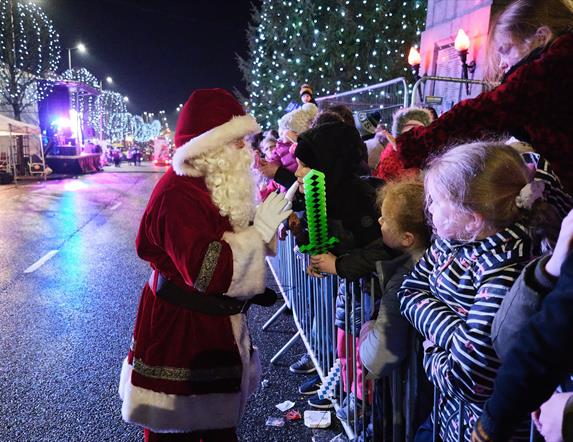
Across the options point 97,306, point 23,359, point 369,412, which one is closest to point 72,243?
point 97,306

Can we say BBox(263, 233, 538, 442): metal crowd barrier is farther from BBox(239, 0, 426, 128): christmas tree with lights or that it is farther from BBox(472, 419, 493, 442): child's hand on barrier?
BBox(239, 0, 426, 128): christmas tree with lights

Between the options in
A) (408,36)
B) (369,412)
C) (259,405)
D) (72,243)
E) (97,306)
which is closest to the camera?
(369,412)

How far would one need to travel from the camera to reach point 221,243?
7.16 feet

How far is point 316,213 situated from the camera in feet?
8.34

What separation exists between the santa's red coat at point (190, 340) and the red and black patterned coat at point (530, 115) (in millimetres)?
982

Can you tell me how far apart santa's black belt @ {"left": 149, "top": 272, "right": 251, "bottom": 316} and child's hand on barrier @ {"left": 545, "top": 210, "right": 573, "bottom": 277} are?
5.11 feet

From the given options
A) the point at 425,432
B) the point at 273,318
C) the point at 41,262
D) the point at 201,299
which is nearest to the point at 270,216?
the point at 201,299

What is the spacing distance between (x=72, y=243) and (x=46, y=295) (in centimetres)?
314

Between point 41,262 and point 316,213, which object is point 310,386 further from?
point 41,262

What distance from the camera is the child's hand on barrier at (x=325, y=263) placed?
271cm

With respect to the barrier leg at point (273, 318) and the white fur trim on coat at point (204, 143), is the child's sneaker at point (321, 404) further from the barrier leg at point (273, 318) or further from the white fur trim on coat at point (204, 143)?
the white fur trim on coat at point (204, 143)

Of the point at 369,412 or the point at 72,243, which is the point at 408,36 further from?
the point at 369,412

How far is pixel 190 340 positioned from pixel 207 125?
111 cm

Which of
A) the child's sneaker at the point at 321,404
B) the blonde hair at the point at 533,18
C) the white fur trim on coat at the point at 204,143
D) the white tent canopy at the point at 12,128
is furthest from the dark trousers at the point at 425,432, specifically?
the white tent canopy at the point at 12,128
